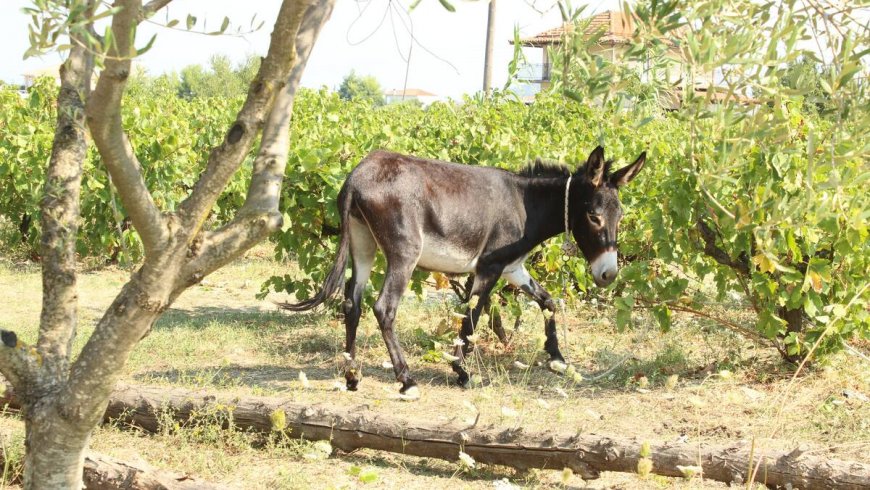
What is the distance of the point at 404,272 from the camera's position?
6.30 metres

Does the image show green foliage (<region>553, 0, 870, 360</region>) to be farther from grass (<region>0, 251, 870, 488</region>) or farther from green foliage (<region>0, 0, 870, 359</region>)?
grass (<region>0, 251, 870, 488</region>)

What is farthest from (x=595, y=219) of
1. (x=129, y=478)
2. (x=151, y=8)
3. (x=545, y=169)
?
(x=151, y=8)

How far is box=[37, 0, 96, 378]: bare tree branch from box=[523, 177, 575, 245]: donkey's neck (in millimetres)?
4031

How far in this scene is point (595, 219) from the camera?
22.3 ft

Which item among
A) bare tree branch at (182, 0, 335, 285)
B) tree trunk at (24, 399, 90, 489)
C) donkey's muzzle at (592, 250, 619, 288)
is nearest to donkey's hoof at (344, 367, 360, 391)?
donkey's muzzle at (592, 250, 619, 288)

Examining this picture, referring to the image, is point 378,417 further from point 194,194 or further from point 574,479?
point 194,194

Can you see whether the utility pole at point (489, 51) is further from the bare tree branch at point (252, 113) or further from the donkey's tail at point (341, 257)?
the bare tree branch at point (252, 113)

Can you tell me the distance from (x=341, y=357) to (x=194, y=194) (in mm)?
4439

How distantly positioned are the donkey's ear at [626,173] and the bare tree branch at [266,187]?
401 centimetres

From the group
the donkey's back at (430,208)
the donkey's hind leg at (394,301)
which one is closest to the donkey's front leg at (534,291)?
the donkey's back at (430,208)

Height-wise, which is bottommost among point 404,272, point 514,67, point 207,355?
point 207,355

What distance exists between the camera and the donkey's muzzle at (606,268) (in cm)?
682

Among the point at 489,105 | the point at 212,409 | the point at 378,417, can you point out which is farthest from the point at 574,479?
the point at 489,105

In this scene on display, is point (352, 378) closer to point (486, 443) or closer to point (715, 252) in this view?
point (486, 443)
